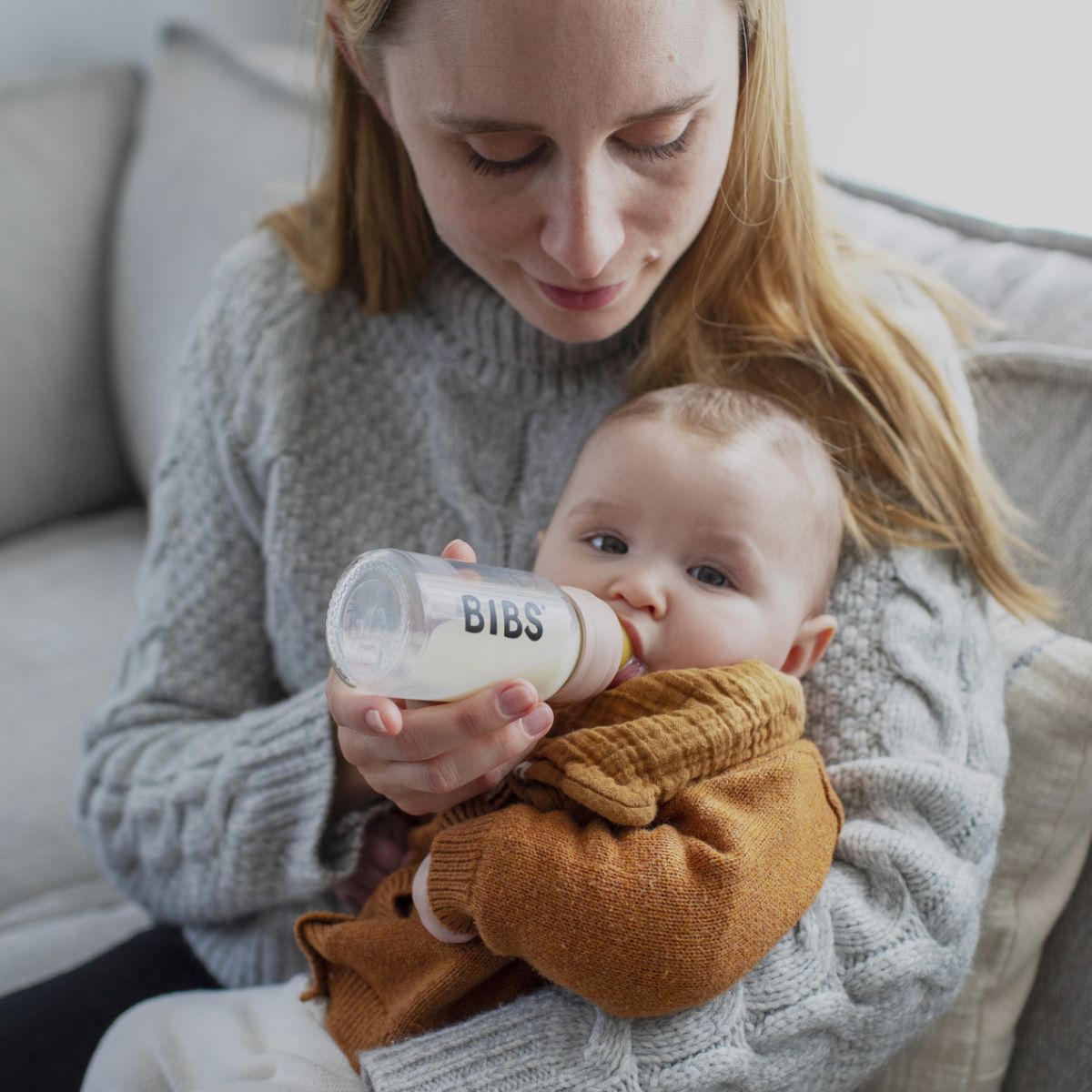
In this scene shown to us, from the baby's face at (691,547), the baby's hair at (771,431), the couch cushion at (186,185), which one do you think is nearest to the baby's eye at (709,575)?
the baby's face at (691,547)

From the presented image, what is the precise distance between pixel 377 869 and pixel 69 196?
1448 mm

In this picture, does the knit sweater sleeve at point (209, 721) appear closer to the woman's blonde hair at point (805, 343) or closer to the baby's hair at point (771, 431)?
the woman's blonde hair at point (805, 343)

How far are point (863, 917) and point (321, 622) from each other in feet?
2.07

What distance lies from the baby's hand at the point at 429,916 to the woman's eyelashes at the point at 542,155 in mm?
553

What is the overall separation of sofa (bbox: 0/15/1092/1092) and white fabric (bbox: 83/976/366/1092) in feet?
Result: 1.69

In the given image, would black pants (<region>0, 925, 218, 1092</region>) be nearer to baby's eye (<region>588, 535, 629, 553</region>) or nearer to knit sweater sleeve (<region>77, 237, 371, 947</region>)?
knit sweater sleeve (<region>77, 237, 371, 947</region>)

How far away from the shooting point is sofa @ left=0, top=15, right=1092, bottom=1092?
1.10 metres

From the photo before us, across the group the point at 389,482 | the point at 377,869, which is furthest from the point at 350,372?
the point at 377,869

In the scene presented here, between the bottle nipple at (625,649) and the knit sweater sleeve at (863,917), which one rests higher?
the bottle nipple at (625,649)

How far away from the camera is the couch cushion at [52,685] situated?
1.58 metres

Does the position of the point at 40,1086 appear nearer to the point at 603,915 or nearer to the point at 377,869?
the point at 377,869

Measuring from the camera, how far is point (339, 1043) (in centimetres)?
98

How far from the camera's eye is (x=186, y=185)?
1.94 m

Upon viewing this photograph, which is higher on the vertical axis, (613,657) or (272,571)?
(613,657)
